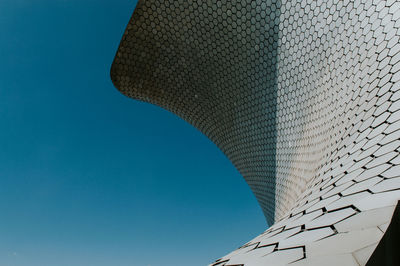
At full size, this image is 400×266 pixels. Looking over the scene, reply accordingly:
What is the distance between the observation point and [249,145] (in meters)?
7.39

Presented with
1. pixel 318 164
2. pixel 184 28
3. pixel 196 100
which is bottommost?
pixel 318 164

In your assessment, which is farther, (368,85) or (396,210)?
(368,85)

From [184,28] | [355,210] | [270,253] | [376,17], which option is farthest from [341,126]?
[184,28]

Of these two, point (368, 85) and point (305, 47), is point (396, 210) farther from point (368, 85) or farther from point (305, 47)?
point (305, 47)

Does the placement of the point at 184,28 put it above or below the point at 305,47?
above

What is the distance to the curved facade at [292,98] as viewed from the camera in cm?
169

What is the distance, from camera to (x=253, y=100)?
6.79m

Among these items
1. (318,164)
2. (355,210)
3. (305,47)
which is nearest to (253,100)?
(305,47)

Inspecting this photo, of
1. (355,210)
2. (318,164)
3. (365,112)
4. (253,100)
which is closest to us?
(355,210)

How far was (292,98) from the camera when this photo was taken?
5.65 meters

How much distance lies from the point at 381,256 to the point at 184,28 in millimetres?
6801

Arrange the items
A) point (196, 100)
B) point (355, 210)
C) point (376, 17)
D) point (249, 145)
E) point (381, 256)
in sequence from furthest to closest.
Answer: point (196, 100)
point (249, 145)
point (376, 17)
point (355, 210)
point (381, 256)

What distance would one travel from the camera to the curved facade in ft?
5.54

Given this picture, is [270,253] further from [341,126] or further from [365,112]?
[341,126]
